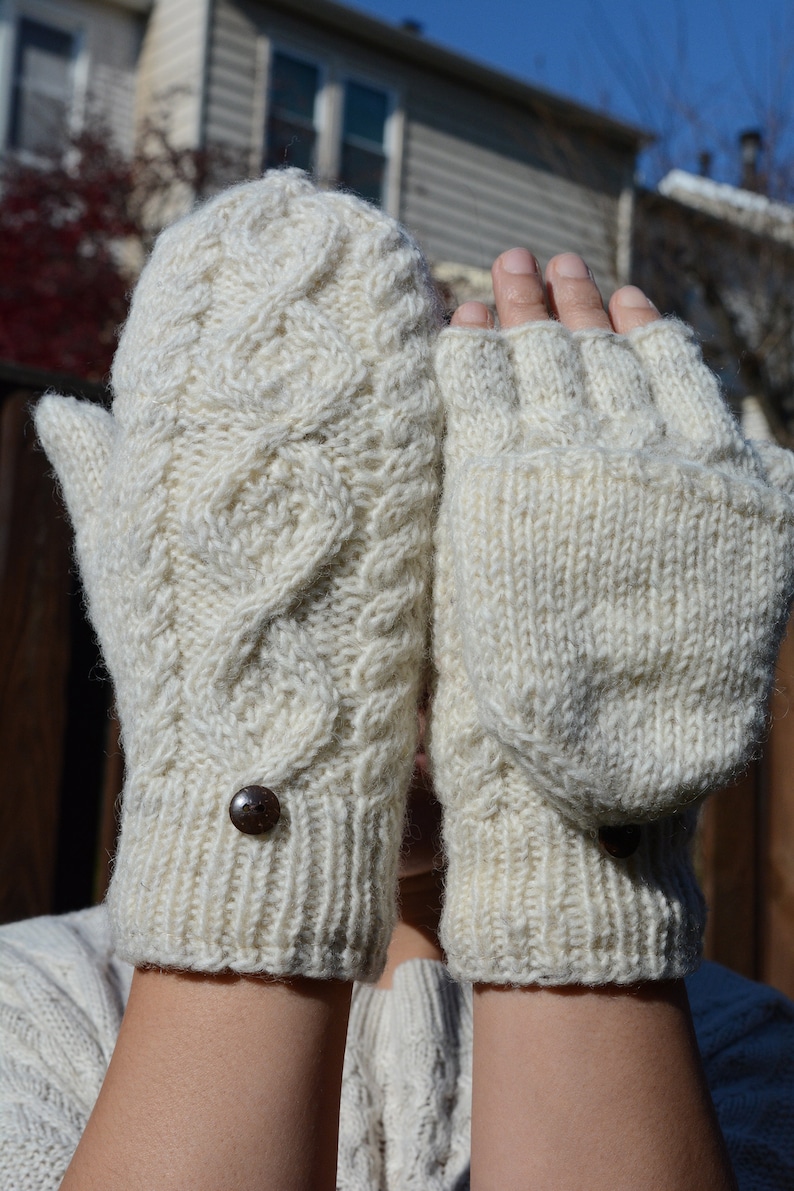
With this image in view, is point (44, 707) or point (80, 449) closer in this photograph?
point (80, 449)

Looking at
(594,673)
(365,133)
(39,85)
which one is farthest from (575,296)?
(365,133)

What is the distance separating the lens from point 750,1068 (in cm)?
137

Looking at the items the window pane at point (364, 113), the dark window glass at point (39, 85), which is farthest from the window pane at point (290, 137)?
the dark window glass at point (39, 85)

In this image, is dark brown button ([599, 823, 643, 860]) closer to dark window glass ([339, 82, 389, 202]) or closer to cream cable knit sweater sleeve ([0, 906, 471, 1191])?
cream cable knit sweater sleeve ([0, 906, 471, 1191])

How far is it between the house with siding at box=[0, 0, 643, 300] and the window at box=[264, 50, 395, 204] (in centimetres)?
1

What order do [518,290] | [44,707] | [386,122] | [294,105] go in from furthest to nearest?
[386,122], [294,105], [44,707], [518,290]

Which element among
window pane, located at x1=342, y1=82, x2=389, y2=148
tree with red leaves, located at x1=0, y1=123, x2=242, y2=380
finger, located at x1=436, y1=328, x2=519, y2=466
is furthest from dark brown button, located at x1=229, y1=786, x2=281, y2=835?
window pane, located at x1=342, y1=82, x2=389, y2=148

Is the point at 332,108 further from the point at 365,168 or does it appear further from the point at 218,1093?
the point at 218,1093

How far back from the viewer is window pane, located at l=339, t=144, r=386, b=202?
7965mm

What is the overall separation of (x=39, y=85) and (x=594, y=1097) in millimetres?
8414

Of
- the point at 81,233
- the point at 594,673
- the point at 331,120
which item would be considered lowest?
the point at 594,673

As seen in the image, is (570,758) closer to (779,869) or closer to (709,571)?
(709,571)

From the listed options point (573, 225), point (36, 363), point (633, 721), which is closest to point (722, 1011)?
point (633, 721)

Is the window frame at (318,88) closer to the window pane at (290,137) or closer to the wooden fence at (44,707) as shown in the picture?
the window pane at (290,137)
